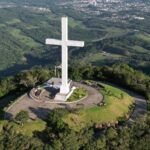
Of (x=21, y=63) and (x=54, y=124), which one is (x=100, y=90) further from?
(x=21, y=63)

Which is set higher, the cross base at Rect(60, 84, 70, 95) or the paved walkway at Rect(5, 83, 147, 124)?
the cross base at Rect(60, 84, 70, 95)

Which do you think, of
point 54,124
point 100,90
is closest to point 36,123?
point 54,124

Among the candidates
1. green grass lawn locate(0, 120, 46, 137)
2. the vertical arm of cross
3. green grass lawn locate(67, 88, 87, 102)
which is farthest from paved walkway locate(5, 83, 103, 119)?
the vertical arm of cross

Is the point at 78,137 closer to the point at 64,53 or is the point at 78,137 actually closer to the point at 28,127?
the point at 28,127

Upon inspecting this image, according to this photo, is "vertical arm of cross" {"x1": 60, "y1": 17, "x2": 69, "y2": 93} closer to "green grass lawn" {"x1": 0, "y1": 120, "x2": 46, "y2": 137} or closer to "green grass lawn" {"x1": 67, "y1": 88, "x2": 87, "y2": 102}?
"green grass lawn" {"x1": 67, "y1": 88, "x2": 87, "y2": 102}

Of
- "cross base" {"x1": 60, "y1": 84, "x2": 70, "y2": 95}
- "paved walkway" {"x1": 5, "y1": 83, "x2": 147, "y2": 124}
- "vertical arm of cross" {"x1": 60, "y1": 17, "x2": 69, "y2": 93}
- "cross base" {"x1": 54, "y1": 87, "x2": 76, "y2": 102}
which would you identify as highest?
"vertical arm of cross" {"x1": 60, "y1": 17, "x2": 69, "y2": 93}

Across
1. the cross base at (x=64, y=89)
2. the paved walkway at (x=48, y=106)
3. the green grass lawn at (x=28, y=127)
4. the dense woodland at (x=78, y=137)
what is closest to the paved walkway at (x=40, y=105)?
the paved walkway at (x=48, y=106)

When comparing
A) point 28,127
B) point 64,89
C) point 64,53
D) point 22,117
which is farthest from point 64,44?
point 28,127
